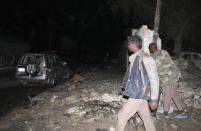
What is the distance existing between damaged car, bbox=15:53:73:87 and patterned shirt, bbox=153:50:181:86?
8639mm

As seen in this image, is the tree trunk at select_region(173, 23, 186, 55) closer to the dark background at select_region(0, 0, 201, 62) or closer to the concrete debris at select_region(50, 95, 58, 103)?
the dark background at select_region(0, 0, 201, 62)

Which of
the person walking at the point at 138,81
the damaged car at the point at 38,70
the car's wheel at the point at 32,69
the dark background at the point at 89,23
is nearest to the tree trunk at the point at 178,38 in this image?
the dark background at the point at 89,23

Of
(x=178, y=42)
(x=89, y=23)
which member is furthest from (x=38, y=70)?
(x=89, y=23)

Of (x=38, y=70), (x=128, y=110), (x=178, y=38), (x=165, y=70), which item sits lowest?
(x=38, y=70)

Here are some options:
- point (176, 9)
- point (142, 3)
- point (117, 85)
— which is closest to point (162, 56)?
point (117, 85)

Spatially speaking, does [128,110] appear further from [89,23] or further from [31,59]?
[89,23]

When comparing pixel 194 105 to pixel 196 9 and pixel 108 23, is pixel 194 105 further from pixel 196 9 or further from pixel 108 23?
pixel 108 23

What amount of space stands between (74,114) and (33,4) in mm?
33106

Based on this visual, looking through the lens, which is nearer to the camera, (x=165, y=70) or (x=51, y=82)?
(x=165, y=70)

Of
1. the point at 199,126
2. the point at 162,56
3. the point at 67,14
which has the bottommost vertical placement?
the point at 199,126

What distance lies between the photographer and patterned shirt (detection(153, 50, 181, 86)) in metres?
9.60

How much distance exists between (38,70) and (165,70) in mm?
8808

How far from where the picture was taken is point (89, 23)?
4859 centimetres

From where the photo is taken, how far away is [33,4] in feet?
136
